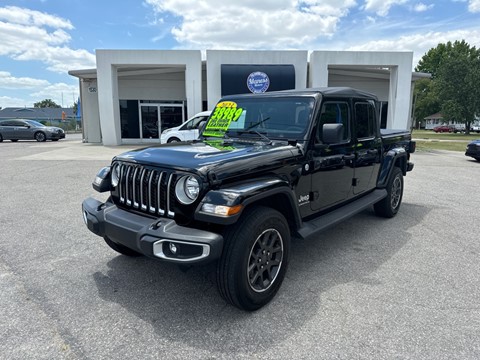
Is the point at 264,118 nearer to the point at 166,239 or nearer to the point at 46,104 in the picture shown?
the point at 166,239

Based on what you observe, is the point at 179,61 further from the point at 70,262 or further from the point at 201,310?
the point at 201,310

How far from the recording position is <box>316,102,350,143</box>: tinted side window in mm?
3673

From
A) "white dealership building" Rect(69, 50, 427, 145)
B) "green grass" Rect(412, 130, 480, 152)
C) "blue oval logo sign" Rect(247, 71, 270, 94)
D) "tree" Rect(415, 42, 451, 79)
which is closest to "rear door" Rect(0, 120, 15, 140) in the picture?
"white dealership building" Rect(69, 50, 427, 145)

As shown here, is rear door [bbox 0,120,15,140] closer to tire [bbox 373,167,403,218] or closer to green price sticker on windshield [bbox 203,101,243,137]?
green price sticker on windshield [bbox 203,101,243,137]

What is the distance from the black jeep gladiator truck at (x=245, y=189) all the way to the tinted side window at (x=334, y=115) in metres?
0.01

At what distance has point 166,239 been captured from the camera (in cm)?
251

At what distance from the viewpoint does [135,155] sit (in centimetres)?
327

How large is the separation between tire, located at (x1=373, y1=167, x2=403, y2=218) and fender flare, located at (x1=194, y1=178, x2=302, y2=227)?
9.83ft

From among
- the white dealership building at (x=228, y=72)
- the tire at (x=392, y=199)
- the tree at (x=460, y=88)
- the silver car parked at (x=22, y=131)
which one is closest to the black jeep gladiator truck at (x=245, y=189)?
the tire at (x=392, y=199)

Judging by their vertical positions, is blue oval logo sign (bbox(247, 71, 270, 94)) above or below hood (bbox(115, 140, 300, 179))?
above

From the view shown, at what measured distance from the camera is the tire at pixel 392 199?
5379 mm

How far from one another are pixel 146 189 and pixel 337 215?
2245 millimetres

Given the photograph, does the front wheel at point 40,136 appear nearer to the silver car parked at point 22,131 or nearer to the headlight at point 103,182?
the silver car parked at point 22,131

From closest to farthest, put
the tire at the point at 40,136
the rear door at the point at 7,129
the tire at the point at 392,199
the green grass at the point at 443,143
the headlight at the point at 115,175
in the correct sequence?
1. the headlight at the point at 115,175
2. the tire at the point at 392,199
3. the green grass at the point at 443,143
4. the rear door at the point at 7,129
5. the tire at the point at 40,136
